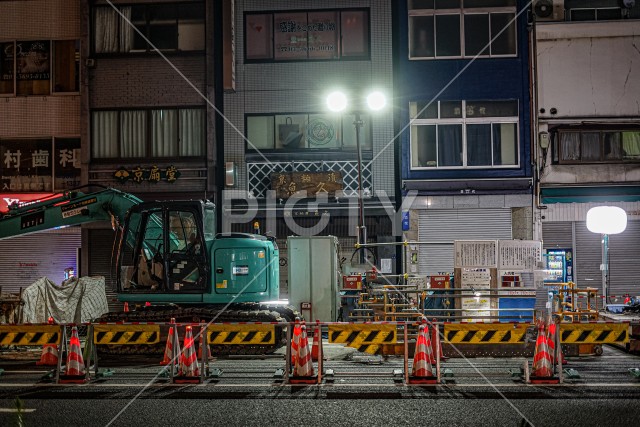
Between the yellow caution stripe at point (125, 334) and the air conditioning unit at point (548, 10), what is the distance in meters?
18.4

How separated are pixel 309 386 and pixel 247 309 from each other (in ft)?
14.4

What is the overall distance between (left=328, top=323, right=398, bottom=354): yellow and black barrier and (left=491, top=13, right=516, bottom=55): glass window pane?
1621cm

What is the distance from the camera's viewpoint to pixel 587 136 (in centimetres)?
2480

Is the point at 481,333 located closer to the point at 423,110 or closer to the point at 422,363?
the point at 422,363

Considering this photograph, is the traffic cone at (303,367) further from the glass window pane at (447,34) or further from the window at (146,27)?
the window at (146,27)

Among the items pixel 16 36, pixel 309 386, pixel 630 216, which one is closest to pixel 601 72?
pixel 630 216

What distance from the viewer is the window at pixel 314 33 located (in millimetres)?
25938

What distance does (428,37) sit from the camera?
25.8 m

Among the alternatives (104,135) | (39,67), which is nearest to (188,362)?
(104,135)

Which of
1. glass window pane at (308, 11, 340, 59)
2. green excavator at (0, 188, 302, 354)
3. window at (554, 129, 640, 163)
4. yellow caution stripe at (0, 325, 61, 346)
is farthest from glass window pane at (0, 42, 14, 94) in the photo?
window at (554, 129, 640, 163)

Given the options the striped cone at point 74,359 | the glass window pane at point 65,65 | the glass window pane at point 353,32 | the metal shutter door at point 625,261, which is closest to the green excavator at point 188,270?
the striped cone at point 74,359

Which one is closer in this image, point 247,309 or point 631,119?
point 247,309

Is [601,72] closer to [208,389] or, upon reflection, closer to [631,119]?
[631,119]

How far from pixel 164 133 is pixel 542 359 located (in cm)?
1772
